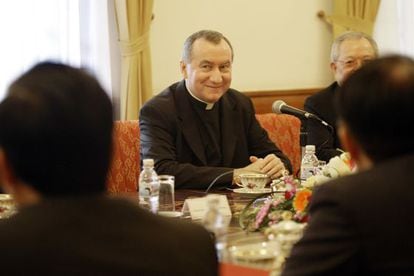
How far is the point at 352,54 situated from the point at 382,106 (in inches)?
106

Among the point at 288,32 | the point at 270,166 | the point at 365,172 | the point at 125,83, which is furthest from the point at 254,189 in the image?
the point at 288,32

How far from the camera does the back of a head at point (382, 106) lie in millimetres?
1347

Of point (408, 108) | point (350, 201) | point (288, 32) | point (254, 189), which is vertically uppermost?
point (288, 32)

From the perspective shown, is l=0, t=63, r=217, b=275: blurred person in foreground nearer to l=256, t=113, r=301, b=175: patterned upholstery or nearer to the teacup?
the teacup

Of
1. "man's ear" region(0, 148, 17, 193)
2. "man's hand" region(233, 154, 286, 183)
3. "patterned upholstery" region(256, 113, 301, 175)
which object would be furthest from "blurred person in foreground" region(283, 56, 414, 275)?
"patterned upholstery" region(256, 113, 301, 175)

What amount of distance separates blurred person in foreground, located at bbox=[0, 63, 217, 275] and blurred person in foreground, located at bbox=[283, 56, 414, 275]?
10.5 inches

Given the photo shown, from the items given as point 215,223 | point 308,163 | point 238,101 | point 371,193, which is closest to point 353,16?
point 238,101

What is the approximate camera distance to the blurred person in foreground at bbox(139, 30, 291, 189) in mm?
3455

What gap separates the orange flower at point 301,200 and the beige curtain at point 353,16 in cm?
347

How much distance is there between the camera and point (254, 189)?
9.77 feet

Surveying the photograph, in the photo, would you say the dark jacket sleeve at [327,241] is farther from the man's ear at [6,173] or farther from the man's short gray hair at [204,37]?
the man's short gray hair at [204,37]

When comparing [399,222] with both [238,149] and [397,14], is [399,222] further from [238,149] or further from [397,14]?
[397,14]

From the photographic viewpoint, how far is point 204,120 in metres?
3.69

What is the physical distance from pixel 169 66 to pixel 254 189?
2276mm
